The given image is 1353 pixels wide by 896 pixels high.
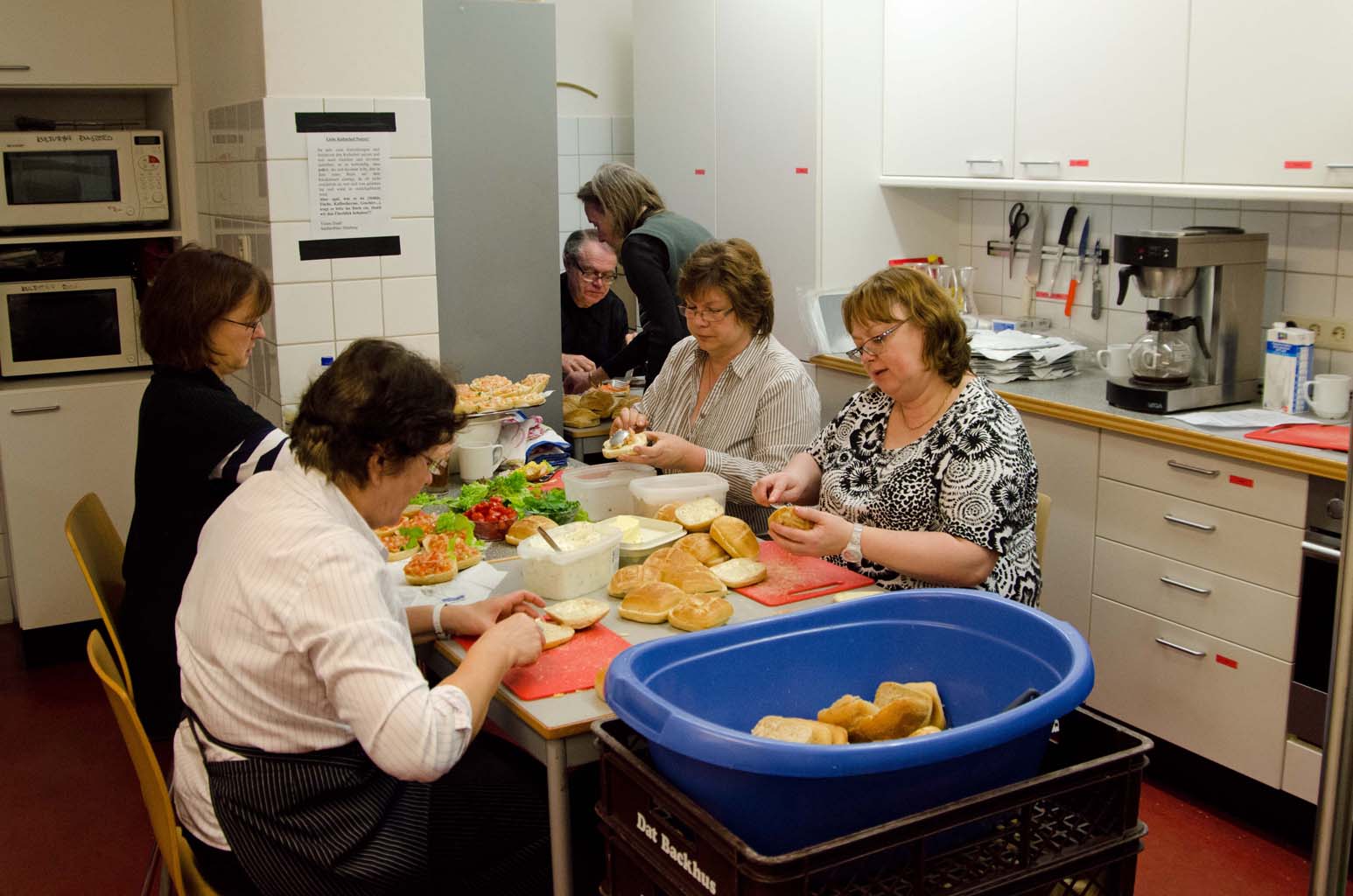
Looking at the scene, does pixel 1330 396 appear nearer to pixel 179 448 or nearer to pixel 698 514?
pixel 698 514

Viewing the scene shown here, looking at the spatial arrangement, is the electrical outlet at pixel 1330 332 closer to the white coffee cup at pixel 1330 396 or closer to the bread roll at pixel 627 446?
the white coffee cup at pixel 1330 396

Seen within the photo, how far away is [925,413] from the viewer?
8.16 ft

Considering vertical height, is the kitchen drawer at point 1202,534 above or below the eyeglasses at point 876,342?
below

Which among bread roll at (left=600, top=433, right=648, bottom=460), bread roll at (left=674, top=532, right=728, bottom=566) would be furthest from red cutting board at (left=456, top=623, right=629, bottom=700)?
bread roll at (left=600, top=433, right=648, bottom=460)

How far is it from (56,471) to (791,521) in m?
2.84

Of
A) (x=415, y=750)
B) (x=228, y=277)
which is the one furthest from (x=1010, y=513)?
(x=228, y=277)

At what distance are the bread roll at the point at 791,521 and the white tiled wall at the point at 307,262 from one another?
4.81 feet

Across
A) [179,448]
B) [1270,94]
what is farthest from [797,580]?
[1270,94]

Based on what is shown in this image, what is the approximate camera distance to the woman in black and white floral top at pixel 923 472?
2.29 metres

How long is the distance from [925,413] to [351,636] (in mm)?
1298

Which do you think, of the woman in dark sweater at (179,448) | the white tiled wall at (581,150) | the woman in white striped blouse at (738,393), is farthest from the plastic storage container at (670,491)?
the white tiled wall at (581,150)

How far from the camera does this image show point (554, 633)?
2.06 metres

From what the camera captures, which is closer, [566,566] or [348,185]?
[566,566]

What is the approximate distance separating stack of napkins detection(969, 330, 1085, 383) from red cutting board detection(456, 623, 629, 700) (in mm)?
2068
